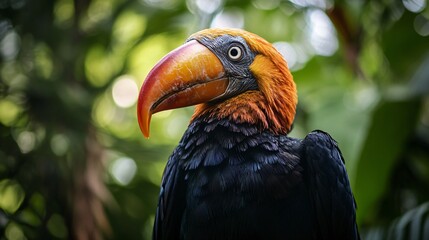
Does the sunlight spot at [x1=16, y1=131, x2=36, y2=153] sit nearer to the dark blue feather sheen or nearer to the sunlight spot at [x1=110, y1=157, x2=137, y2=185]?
the sunlight spot at [x1=110, y1=157, x2=137, y2=185]

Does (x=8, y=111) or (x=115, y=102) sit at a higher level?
(x=8, y=111)

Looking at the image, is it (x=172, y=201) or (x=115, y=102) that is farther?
(x=115, y=102)

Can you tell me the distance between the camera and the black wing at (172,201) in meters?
3.04

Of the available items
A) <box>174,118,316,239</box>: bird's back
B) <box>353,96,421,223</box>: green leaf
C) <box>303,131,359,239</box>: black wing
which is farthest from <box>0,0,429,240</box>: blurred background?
<box>174,118,316,239</box>: bird's back

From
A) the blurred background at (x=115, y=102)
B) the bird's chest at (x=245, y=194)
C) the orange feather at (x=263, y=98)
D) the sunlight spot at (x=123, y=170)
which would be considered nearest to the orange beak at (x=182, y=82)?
the orange feather at (x=263, y=98)

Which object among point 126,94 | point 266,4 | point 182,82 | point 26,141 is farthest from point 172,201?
point 126,94

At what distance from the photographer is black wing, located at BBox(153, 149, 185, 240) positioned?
9.96 feet

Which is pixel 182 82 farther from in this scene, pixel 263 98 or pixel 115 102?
pixel 115 102

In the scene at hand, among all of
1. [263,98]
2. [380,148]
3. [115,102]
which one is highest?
[263,98]

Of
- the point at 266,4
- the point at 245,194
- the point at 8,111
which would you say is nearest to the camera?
the point at 245,194

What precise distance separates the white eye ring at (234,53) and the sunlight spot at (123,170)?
8.56ft

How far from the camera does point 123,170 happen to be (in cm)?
A: 594

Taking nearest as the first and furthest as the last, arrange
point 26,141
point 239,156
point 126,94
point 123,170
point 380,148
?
point 239,156 → point 380,148 → point 26,141 → point 123,170 → point 126,94

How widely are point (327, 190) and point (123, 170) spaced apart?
3447mm
